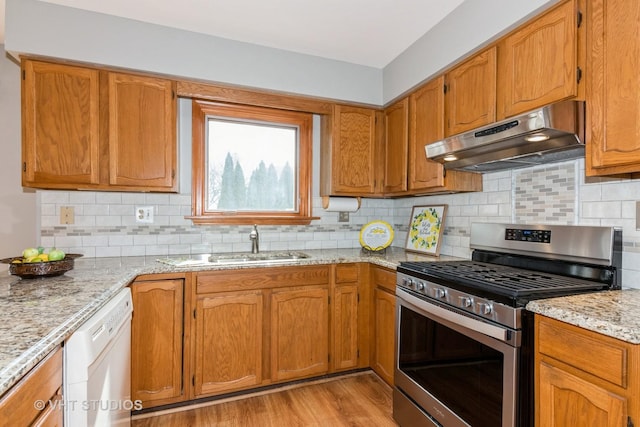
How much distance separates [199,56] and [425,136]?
5.41ft

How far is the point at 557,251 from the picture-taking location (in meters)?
1.65

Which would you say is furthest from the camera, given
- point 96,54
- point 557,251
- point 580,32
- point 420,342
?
point 96,54

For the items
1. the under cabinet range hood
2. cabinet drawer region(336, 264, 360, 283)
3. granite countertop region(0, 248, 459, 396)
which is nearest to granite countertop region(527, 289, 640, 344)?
the under cabinet range hood

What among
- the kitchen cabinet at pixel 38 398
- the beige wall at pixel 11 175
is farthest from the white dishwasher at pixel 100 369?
the beige wall at pixel 11 175

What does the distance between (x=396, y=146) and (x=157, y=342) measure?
85.3 inches

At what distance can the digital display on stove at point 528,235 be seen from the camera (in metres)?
1.72

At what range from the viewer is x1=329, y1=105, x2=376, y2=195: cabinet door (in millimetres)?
2734

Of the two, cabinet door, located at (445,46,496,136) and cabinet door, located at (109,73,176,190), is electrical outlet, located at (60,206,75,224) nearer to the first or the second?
cabinet door, located at (109,73,176,190)

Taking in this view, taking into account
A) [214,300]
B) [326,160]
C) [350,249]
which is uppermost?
[326,160]

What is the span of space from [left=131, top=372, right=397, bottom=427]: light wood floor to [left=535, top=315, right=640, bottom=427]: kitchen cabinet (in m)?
1.09

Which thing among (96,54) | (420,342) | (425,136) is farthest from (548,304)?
(96,54)

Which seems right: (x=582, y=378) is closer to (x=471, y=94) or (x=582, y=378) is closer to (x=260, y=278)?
(x=471, y=94)

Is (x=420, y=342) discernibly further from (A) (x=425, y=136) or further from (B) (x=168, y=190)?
(B) (x=168, y=190)

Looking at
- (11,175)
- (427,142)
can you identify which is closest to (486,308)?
(427,142)
